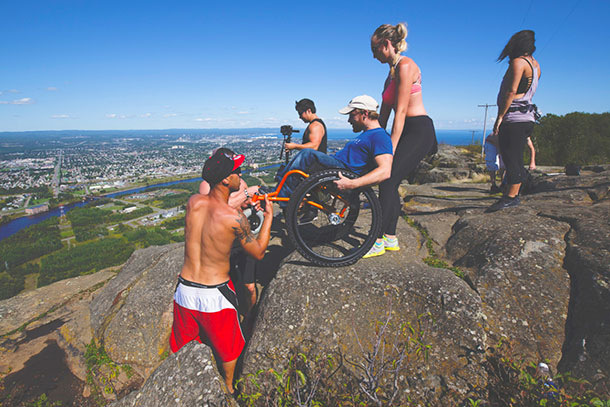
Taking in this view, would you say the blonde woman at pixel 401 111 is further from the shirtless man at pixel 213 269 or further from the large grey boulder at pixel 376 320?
the shirtless man at pixel 213 269

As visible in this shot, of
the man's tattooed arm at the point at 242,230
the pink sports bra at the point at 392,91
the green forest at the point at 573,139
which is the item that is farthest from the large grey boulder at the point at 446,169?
the green forest at the point at 573,139

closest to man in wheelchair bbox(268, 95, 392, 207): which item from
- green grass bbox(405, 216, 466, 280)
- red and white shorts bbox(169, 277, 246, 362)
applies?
red and white shorts bbox(169, 277, 246, 362)

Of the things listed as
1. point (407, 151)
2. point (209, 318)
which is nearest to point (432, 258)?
point (407, 151)

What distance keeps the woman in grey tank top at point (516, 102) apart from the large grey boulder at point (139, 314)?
7.03 meters

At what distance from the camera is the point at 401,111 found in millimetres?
3730

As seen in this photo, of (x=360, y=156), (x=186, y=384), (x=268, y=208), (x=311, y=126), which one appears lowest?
(x=186, y=384)

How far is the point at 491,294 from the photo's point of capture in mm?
3348

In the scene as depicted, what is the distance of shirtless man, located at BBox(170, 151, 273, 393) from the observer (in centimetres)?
316

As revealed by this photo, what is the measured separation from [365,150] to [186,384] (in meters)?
3.54

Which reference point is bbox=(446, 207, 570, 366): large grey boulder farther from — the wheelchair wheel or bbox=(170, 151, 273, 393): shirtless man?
bbox=(170, 151, 273, 393): shirtless man

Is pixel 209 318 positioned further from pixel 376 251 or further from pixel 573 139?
pixel 573 139

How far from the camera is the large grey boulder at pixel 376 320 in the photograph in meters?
2.62

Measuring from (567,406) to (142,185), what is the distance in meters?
103

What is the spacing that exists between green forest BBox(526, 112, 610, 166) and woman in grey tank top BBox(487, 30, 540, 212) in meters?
31.3
